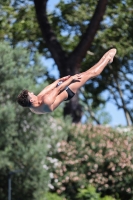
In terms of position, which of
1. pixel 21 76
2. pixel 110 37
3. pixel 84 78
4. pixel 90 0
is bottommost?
pixel 110 37

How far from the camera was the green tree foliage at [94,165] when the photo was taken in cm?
1870

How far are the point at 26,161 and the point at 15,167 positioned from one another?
1.17 ft

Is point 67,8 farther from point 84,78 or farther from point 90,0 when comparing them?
point 84,78

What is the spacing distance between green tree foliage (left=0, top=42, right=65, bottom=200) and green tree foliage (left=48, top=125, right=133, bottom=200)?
2.75ft

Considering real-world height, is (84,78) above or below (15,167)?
above

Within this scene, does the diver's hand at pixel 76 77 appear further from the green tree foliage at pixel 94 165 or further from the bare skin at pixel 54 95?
the green tree foliage at pixel 94 165

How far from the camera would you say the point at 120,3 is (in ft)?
81.3

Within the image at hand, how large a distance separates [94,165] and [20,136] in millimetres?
2385

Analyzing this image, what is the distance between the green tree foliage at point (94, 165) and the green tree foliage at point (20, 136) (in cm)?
84

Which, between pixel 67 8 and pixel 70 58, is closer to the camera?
pixel 70 58

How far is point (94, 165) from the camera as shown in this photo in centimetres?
1877

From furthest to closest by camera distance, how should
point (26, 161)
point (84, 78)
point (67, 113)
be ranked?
point (67, 113) → point (26, 161) → point (84, 78)

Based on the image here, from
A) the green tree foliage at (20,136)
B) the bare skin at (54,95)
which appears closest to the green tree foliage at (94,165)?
the green tree foliage at (20,136)

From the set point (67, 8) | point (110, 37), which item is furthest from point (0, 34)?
point (110, 37)
